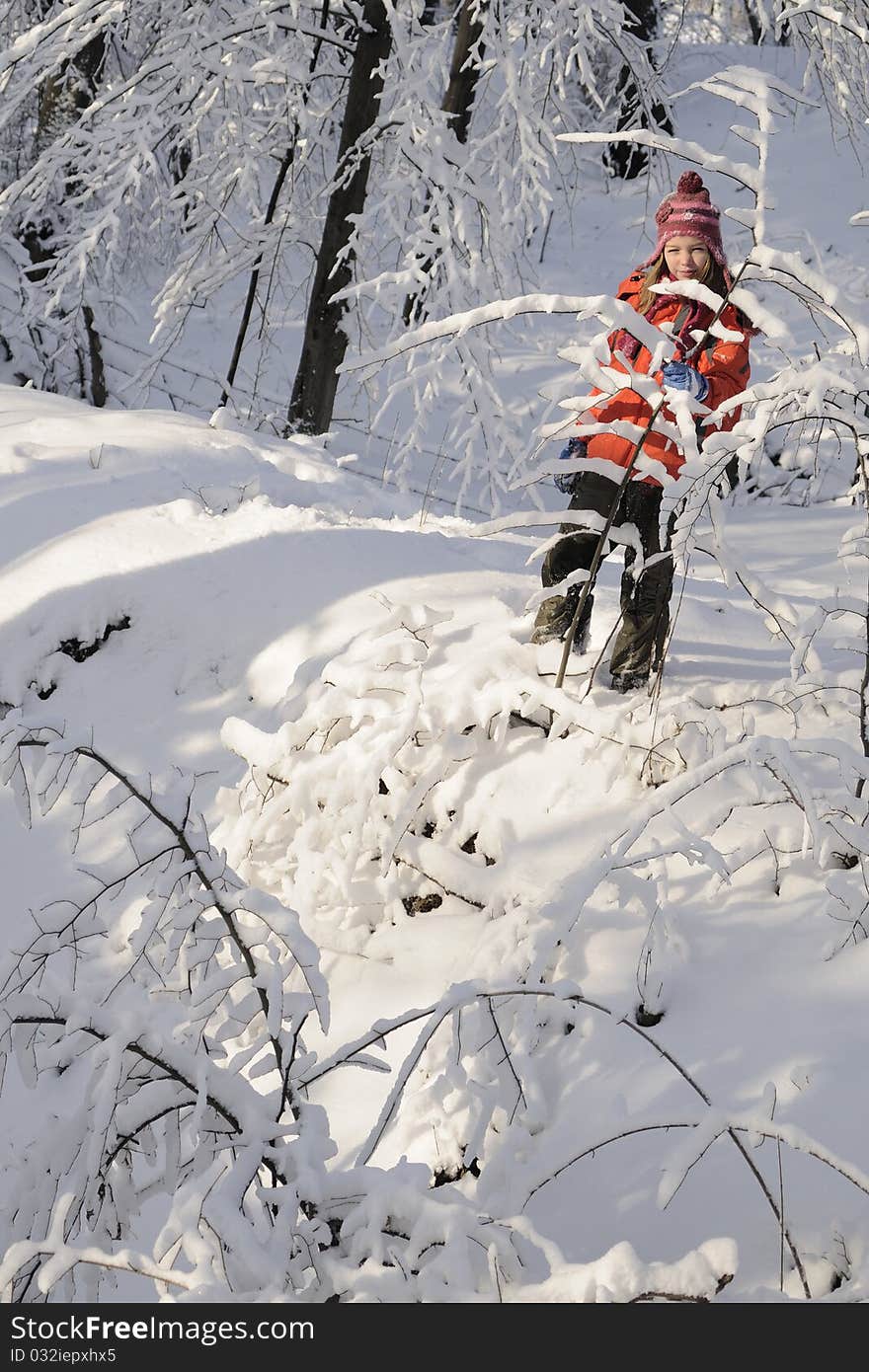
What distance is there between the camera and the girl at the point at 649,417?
116 inches

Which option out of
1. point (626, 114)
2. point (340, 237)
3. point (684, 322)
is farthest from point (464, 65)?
point (684, 322)

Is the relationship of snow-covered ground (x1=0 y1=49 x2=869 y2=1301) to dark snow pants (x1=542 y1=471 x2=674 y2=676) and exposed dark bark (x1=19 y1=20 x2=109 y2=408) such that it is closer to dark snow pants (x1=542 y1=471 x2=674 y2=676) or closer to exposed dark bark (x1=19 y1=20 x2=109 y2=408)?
dark snow pants (x1=542 y1=471 x2=674 y2=676)

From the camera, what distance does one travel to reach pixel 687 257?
10.0 ft

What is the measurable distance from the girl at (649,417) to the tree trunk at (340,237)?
370cm

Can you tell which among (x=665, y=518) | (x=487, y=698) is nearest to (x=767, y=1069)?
(x=665, y=518)

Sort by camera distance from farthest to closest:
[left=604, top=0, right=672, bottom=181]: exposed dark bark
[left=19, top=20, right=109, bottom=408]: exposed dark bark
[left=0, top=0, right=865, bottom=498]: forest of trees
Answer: [left=604, top=0, right=672, bottom=181]: exposed dark bark, [left=19, top=20, right=109, bottom=408]: exposed dark bark, [left=0, top=0, right=865, bottom=498]: forest of trees

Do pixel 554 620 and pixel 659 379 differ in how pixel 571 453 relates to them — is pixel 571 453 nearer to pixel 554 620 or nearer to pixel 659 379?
pixel 659 379

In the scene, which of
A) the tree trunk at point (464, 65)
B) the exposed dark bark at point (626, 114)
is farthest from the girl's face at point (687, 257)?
the exposed dark bark at point (626, 114)

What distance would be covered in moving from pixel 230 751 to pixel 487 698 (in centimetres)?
100

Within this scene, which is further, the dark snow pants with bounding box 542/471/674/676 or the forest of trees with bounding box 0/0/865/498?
the forest of trees with bounding box 0/0/865/498

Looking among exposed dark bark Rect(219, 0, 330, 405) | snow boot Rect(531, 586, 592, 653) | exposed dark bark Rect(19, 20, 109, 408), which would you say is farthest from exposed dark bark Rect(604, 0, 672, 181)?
snow boot Rect(531, 586, 592, 653)

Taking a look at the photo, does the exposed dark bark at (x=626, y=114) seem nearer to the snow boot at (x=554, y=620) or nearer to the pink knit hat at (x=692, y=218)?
the pink knit hat at (x=692, y=218)

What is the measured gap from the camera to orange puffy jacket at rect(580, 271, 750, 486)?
2.90 meters

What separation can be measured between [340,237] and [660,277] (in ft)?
14.4
